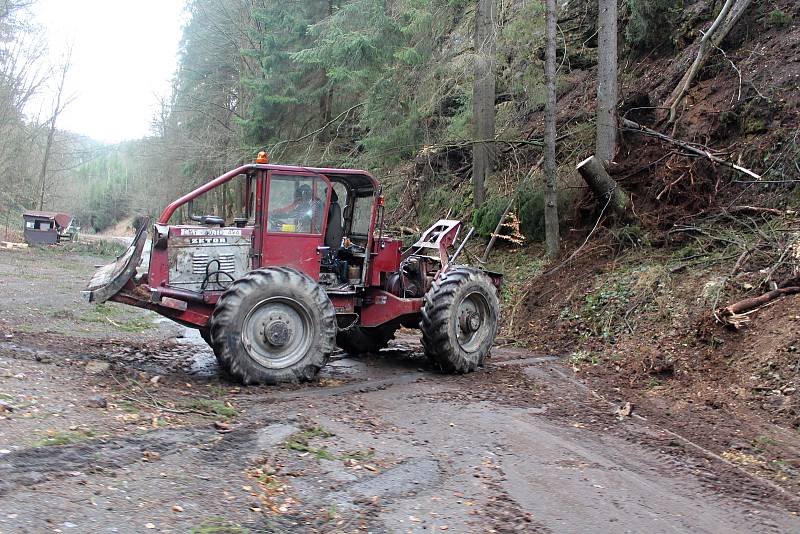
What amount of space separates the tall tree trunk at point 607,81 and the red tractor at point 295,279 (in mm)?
4504

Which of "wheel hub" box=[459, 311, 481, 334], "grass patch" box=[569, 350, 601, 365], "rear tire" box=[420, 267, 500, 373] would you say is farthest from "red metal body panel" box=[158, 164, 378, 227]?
"grass patch" box=[569, 350, 601, 365]

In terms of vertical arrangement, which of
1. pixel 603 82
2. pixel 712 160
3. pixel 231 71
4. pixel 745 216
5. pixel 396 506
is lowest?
pixel 396 506

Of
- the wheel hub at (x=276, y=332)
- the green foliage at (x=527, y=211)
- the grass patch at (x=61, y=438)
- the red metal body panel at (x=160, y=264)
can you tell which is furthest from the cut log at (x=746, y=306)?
the grass patch at (x=61, y=438)

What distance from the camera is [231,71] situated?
3428 centimetres

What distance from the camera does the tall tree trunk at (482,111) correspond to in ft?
50.4

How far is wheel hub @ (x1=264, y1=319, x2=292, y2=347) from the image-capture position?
25.5 ft

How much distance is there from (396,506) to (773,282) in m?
6.45

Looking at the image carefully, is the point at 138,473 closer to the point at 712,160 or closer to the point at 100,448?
the point at 100,448

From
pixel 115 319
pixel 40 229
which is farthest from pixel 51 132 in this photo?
pixel 115 319

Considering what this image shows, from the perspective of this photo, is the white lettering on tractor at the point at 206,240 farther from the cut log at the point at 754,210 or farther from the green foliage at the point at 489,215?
the green foliage at the point at 489,215

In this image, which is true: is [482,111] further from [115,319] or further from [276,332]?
[276,332]

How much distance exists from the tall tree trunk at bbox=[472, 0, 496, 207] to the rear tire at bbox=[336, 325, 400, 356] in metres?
6.58

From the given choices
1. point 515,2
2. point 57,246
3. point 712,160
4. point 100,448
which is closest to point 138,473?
point 100,448

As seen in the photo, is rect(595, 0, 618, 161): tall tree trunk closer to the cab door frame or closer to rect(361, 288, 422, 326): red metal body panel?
rect(361, 288, 422, 326): red metal body panel
